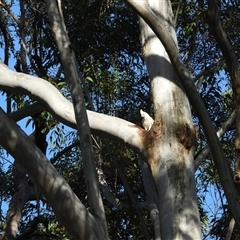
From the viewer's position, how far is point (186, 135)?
3299 mm

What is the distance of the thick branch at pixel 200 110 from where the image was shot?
9.74ft

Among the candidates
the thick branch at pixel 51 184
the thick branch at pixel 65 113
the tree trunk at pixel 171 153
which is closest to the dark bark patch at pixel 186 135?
the tree trunk at pixel 171 153

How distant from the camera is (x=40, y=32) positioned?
23.4ft

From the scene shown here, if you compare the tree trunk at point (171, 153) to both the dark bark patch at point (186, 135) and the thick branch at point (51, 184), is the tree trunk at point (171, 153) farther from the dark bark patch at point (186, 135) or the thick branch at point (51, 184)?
the thick branch at point (51, 184)

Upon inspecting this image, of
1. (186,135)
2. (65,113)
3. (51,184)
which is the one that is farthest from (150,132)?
(51,184)

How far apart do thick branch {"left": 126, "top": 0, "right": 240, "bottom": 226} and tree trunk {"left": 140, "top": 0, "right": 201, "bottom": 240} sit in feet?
0.70

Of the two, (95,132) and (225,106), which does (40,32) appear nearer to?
(225,106)

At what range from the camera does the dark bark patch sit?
3273 mm

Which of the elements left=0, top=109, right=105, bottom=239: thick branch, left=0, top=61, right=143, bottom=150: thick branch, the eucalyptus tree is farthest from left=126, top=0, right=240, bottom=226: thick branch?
left=0, top=109, right=105, bottom=239: thick branch

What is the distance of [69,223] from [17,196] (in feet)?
15.2

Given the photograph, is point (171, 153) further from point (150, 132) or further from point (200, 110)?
point (200, 110)

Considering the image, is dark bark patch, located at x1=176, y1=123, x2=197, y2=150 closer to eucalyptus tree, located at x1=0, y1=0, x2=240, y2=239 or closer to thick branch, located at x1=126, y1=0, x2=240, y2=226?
eucalyptus tree, located at x1=0, y1=0, x2=240, y2=239

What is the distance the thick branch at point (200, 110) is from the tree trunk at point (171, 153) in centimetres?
21

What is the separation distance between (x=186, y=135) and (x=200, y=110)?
12.1 inches
